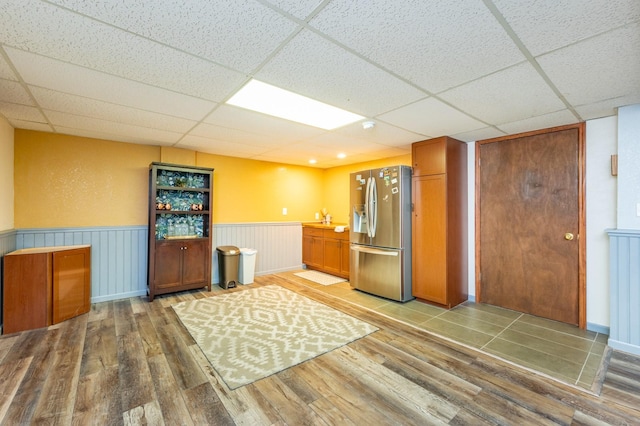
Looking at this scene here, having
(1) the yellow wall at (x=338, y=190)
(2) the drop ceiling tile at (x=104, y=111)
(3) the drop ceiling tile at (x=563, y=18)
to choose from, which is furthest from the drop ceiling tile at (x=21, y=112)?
(1) the yellow wall at (x=338, y=190)

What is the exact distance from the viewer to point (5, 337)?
9.40 feet

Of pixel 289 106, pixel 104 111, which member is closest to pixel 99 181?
pixel 104 111

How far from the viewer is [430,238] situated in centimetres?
396

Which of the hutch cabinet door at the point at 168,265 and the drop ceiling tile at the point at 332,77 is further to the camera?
the hutch cabinet door at the point at 168,265

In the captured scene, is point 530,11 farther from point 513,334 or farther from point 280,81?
point 513,334

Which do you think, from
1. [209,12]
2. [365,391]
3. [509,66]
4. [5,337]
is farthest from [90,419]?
[509,66]

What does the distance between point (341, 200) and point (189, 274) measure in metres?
3.39

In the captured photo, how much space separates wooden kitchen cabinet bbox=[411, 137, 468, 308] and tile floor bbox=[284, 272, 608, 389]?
30cm

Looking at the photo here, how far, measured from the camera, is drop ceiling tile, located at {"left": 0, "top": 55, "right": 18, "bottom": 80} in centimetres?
196

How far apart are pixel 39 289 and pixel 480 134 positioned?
5.57 metres

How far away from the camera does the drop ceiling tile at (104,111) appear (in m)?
2.58

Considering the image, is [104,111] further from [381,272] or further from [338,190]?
[338,190]

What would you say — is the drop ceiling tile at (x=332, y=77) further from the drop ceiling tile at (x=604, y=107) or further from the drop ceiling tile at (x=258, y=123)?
the drop ceiling tile at (x=604, y=107)

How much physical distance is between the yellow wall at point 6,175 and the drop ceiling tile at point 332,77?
3.25 m
